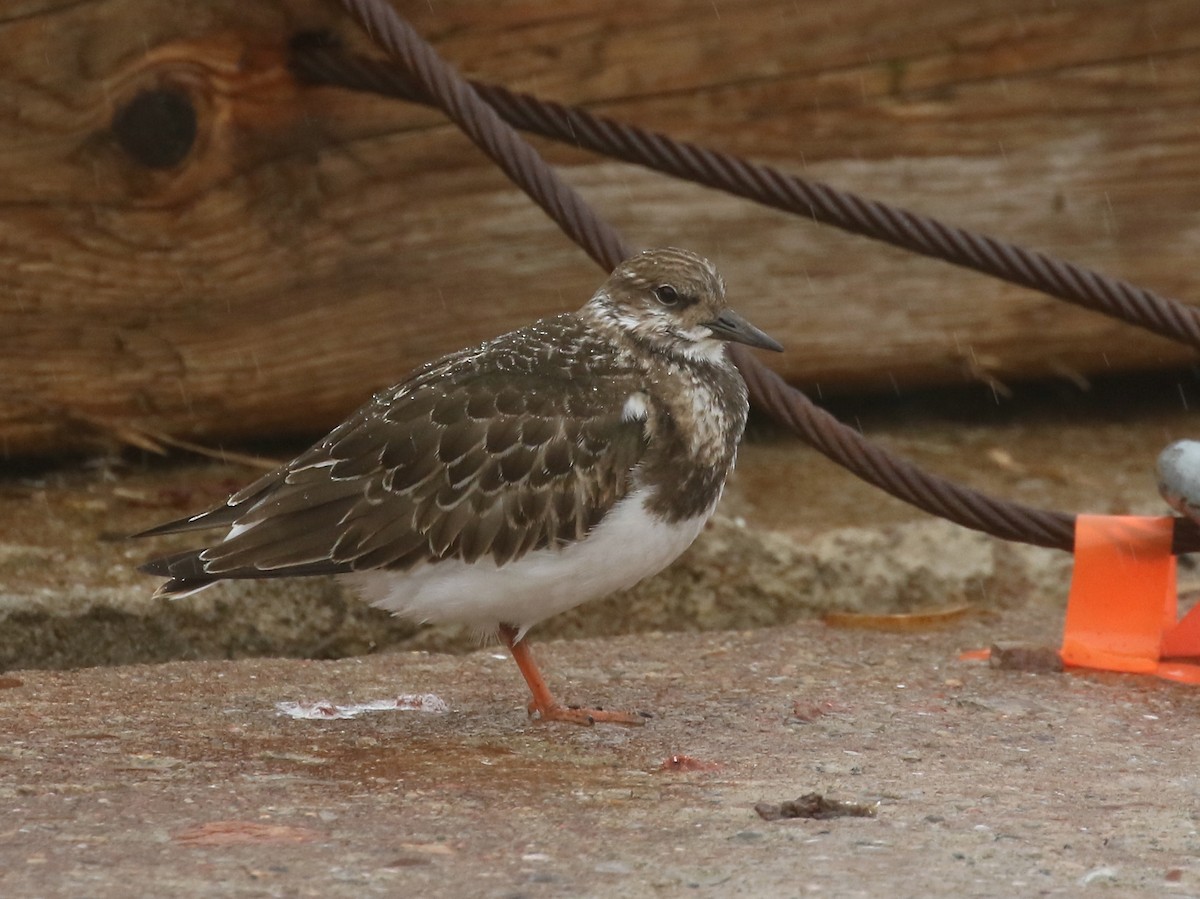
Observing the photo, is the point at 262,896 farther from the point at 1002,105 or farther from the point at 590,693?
the point at 1002,105

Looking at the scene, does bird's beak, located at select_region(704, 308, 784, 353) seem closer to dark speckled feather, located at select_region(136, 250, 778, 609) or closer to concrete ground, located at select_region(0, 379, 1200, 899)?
dark speckled feather, located at select_region(136, 250, 778, 609)

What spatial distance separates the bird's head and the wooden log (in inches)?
36.3

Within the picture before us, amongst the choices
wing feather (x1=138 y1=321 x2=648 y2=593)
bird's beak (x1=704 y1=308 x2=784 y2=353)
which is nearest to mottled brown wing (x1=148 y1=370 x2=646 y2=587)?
wing feather (x1=138 y1=321 x2=648 y2=593)

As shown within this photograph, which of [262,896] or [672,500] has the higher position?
[672,500]

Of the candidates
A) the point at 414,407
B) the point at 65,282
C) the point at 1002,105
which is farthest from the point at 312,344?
the point at 1002,105

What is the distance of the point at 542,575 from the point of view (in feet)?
11.8

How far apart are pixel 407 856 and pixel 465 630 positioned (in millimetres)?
1915

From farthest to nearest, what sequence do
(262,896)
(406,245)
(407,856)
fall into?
(406,245) < (407,856) < (262,896)

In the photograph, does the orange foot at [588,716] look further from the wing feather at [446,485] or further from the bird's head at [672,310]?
the bird's head at [672,310]

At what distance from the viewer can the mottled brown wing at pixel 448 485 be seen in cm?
358

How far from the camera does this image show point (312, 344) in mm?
4824

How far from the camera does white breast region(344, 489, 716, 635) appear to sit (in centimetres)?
358

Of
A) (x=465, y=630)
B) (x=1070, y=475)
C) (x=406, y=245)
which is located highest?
(x=406, y=245)

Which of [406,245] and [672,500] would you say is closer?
[672,500]
